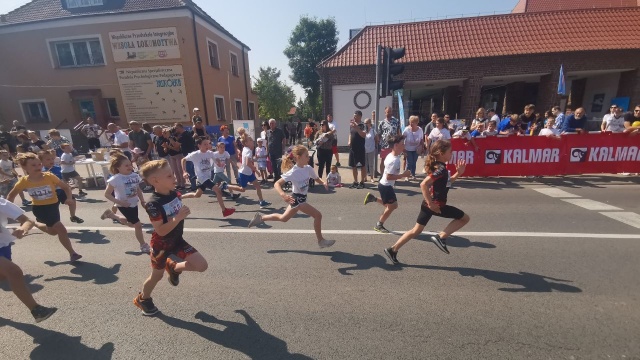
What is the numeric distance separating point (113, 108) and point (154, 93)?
11.0ft

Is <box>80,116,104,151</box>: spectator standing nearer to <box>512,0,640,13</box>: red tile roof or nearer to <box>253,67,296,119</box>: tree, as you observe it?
<box>253,67,296,119</box>: tree

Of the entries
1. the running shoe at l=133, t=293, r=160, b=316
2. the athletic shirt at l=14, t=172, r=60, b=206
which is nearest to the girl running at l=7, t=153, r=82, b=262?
the athletic shirt at l=14, t=172, r=60, b=206

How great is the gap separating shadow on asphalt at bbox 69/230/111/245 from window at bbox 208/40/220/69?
17051 millimetres

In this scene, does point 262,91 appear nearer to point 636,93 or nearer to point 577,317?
point 636,93

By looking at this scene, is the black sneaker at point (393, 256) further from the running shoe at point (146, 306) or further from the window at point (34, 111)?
the window at point (34, 111)

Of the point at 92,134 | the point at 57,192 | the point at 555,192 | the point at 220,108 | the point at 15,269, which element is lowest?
the point at 555,192

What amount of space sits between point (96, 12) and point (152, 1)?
11.5ft

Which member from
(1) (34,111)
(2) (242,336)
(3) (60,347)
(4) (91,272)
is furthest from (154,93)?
(2) (242,336)

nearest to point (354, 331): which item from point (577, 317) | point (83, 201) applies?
point (577, 317)

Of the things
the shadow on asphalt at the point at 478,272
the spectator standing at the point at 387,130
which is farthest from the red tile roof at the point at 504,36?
the shadow on asphalt at the point at 478,272

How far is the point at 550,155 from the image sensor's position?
28.2 ft

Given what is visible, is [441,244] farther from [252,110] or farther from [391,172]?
[252,110]

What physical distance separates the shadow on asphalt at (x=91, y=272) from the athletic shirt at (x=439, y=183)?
4.46m

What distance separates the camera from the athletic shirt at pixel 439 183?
3.88 metres
